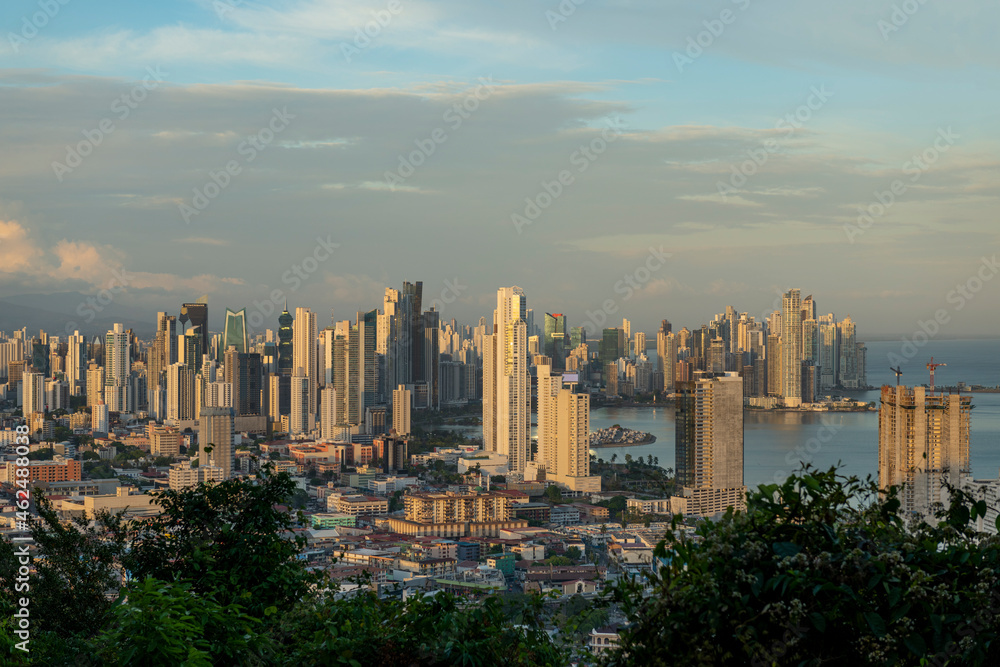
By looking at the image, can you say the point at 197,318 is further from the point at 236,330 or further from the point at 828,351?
the point at 828,351

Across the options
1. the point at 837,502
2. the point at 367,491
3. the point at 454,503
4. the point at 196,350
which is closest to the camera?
the point at 837,502

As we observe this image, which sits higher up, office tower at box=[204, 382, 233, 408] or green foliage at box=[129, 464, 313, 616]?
green foliage at box=[129, 464, 313, 616]

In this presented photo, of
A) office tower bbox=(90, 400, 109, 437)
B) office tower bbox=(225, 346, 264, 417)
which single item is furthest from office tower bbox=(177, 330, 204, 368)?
office tower bbox=(90, 400, 109, 437)

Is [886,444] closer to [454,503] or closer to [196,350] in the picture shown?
[454,503]

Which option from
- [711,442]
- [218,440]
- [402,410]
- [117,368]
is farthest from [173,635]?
[117,368]

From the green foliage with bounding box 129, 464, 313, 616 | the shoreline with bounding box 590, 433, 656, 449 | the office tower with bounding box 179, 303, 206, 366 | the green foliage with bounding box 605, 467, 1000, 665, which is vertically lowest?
the shoreline with bounding box 590, 433, 656, 449

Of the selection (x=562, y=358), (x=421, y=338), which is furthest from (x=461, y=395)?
(x=562, y=358)

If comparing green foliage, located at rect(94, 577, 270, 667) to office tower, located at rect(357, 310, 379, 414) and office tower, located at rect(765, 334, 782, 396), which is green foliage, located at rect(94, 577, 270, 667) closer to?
office tower, located at rect(765, 334, 782, 396)
